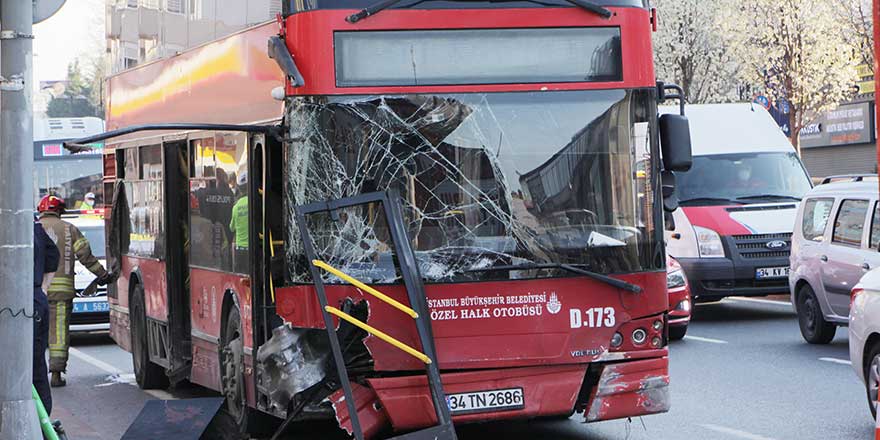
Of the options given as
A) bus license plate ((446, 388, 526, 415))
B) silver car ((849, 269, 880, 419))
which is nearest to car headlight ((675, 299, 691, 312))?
silver car ((849, 269, 880, 419))

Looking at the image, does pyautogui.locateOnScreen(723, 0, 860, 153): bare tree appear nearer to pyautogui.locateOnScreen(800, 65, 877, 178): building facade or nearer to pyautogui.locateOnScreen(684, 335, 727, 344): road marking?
pyautogui.locateOnScreen(800, 65, 877, 178): building facade

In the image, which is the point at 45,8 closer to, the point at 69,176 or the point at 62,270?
the point at 62,270

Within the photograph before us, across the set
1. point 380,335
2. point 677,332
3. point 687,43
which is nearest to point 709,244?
point 677,332

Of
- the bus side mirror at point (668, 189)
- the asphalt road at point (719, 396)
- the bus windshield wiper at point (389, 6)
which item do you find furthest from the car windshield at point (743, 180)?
the bus windshield wiper at point (389, 6)

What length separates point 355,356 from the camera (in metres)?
8.79

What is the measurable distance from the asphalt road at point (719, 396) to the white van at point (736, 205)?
0.67 metres

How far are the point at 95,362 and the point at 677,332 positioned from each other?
6.96 metres

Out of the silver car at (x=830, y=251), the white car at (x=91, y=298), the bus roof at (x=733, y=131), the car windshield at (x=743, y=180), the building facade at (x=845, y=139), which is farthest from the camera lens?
the building facade at (x=845, y=139)

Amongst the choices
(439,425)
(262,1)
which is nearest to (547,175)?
(439,425)

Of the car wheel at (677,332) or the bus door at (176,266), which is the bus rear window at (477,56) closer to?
the bus door at (176,266)

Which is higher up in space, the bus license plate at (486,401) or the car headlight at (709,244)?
the car headlight at (709,244)

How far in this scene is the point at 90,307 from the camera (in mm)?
19547

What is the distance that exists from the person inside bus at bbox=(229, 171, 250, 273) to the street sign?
6.24ft

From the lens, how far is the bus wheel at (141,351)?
14375 millimetres
